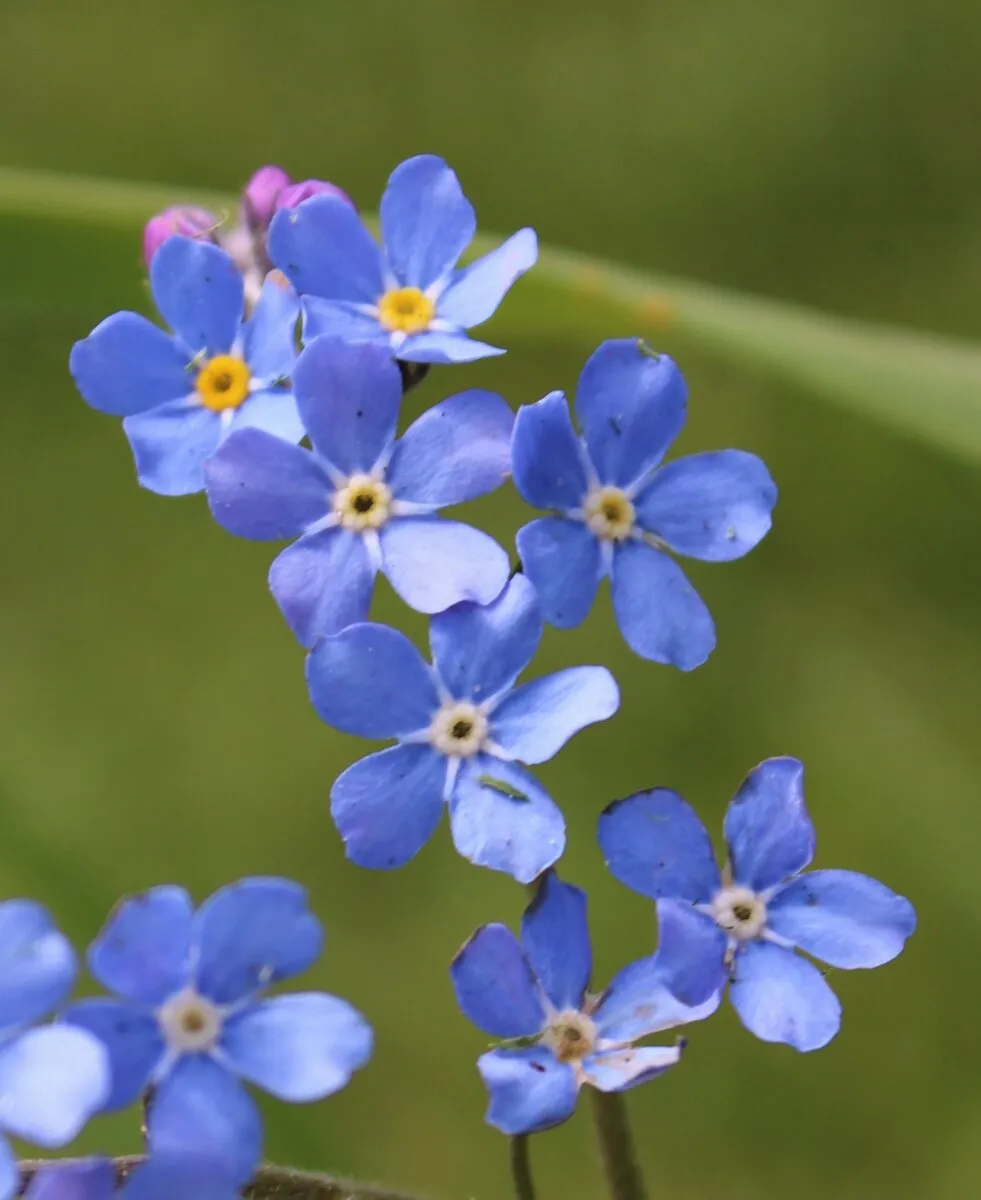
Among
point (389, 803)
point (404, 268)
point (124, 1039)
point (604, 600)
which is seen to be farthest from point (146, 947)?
point (604, 600)

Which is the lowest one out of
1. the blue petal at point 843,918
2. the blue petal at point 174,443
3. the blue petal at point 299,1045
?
the blue petal at point 299,1045

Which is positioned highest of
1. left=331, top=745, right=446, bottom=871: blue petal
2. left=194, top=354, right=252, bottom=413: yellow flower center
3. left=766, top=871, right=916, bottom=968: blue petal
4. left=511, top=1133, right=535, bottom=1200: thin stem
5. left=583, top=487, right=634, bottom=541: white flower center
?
left=194, top=354, right=252, bottom=413: yellow flower center

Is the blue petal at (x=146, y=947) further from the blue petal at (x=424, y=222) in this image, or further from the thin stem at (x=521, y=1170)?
the blue petal at (x=424, y=222)

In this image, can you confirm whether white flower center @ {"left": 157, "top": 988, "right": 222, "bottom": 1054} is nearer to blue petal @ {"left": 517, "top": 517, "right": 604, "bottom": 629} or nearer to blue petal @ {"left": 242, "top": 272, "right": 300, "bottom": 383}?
blue petal @ {"left": 517, "top": 517, "right": 604, "bottom": 629}

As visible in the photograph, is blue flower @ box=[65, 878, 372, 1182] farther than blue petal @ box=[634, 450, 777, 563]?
No

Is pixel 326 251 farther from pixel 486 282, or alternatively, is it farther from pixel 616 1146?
pixel 616 1146

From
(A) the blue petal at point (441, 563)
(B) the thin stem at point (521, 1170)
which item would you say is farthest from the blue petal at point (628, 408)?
(B) the thin stem at point (521, 1170)

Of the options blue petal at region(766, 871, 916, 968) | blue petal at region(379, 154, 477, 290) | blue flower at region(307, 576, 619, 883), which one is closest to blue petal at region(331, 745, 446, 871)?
blue flower at region(307, 576, 619, 883)
